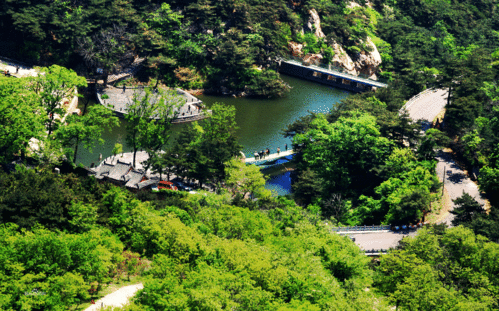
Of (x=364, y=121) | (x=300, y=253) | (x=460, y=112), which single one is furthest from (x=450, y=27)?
(x=300, y=253)

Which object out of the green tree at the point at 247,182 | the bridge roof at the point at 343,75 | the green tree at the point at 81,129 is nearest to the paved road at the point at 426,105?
the bridge roof at the point at 343,75

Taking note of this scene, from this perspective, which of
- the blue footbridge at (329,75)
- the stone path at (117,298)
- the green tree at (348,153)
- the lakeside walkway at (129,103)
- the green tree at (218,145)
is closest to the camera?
the stone path at (117,298)

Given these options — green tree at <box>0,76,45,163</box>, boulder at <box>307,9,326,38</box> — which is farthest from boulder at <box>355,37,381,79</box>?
green tree at <box>0,76,45,163</box>

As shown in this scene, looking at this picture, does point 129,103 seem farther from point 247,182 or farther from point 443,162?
point 443,162

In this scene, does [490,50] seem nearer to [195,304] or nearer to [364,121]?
[364,121]

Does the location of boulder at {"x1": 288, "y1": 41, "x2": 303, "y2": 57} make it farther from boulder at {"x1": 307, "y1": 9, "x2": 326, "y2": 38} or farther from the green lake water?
the green lake water

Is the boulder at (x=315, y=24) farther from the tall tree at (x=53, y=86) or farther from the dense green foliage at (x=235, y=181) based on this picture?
the tall tree at (x=53, y=86)

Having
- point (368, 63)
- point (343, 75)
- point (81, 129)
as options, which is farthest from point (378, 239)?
point (368, 63)
